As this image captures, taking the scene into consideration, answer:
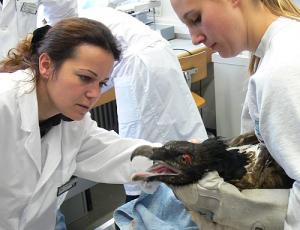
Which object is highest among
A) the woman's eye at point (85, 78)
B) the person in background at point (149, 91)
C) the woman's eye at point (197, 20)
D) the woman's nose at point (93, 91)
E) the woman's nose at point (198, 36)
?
the woman's eye at point (197, 20)

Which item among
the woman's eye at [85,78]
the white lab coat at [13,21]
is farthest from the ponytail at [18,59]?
the white lab coat at [13,21]

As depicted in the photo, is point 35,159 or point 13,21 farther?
point 13,21

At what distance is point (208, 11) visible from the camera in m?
0.83

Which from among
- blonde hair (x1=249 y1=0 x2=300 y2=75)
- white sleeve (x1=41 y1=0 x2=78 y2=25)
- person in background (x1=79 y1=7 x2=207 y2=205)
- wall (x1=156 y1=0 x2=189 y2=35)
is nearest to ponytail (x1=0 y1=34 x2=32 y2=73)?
person in background (x1=79 y1=7 x2=207 y2=205)

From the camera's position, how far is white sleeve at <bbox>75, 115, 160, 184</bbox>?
1.34 m

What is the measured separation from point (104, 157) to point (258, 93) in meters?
0.74

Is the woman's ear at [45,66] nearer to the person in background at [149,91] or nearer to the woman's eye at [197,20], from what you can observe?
the woman's eye at [197,20]

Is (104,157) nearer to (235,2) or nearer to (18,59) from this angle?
(18,59)

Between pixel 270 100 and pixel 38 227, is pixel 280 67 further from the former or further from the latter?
pixel 38 227

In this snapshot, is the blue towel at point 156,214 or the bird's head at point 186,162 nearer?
the bird's head at point 186,162

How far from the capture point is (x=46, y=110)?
4.15ft

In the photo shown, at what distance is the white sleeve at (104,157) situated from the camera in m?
1.34

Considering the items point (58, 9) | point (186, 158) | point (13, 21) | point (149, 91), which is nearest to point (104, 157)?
point (186, 158)

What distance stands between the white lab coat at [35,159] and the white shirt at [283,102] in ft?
1.73
